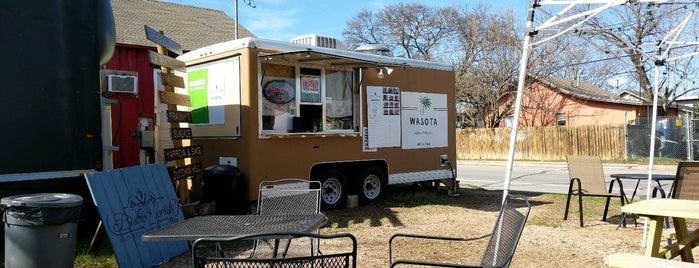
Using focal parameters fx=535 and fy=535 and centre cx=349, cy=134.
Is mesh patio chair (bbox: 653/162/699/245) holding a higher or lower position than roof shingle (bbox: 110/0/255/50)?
lower

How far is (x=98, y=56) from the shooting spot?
6.53 m

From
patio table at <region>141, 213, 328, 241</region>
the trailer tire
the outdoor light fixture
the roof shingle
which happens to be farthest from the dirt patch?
the roof shingle

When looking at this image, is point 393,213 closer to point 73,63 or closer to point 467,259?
point 467,259

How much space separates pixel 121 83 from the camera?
9.31 metres

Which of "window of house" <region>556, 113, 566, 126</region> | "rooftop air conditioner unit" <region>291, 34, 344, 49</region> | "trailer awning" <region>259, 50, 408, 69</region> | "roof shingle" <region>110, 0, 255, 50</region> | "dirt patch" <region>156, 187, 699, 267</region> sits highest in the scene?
"roof shingle" <region>110, 0, 255, 50</region>

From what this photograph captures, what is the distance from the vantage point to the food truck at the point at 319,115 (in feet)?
27.3

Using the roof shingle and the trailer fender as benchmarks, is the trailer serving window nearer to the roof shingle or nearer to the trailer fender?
the trailer fender

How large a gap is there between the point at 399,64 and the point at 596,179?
13.0 feet

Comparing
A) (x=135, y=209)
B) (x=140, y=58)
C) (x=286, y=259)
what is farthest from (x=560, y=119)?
(x=286, y=259)

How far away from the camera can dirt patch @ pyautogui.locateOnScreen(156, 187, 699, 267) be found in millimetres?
5793

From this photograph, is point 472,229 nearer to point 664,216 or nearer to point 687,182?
point 687,182

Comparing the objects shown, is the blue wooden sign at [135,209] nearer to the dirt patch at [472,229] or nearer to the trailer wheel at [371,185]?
the dirt patch at [472,229]

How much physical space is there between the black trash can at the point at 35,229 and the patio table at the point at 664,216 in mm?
4657

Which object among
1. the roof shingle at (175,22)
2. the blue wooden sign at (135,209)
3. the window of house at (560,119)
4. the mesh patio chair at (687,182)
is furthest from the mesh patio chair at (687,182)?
the window of house at (560,119)
